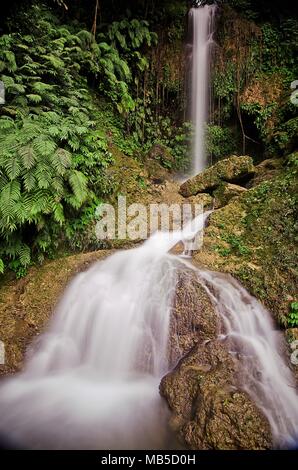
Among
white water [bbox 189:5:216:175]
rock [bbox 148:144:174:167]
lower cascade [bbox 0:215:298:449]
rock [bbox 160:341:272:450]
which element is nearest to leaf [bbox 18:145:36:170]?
lower cascade [bbox 0:215:298:449]

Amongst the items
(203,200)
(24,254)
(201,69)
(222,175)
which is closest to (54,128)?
(24,254)

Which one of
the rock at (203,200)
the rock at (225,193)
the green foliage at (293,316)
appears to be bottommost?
the green foliage at (293,316)

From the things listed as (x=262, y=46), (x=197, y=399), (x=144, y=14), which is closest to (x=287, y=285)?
(x=197, y=399)

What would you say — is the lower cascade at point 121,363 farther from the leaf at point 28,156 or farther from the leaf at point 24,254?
the leaf at point 28,156

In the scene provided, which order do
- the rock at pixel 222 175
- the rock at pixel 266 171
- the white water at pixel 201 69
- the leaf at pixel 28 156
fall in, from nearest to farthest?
the leaf at pixel 28 156
the rock at pixel 266 171
the rock at pixel 222 175
the white water at pixel 201 69

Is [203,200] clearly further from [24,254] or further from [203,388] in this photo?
[203,388]

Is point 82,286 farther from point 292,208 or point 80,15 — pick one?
point 80,15

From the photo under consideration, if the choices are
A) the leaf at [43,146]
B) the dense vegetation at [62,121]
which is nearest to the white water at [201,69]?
the dense vegetation at [62,121]

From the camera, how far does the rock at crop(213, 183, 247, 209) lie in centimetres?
764

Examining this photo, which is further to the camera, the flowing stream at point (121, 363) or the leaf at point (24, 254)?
the leaf at point (24, 254)

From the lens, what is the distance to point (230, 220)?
6480 mm

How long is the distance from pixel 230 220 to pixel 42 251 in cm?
378

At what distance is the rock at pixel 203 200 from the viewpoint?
7.87 m

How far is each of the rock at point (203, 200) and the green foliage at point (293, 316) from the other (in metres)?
3.79
